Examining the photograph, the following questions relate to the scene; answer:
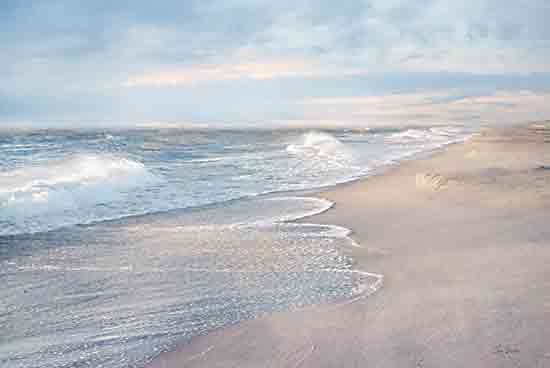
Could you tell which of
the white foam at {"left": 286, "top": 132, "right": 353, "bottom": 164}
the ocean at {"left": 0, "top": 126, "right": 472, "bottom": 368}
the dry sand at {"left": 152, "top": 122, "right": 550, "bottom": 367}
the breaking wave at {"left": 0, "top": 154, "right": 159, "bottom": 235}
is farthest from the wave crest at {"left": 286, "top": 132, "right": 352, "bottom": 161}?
the dry sand at {"left": 152, "top": 122, "right": 550, "bottom": 367}

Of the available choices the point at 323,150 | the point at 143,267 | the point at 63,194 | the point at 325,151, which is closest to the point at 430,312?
the point at 143,267

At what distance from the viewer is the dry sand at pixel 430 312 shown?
3.37 metres

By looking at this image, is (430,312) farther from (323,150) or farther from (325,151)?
(323,150)

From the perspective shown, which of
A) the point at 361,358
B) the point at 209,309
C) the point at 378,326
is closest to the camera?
the point at 361,358

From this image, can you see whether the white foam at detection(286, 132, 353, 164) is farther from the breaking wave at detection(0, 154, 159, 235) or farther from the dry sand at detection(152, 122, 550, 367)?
the dry sand at detection(152, 122, 550, 367)

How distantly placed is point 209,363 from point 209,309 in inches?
41.6

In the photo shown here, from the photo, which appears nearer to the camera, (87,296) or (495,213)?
(87,296)

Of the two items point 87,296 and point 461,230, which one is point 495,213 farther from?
point 87,296

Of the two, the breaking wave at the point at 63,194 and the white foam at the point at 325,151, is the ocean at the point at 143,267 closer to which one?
the breaking wave at the point at 63,194

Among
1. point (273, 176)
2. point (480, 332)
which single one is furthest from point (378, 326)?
point (273, 176)

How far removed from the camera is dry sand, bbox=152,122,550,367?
3.37 m

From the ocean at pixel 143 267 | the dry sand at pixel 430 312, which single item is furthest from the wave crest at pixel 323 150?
the dry sand at pixel 430 312

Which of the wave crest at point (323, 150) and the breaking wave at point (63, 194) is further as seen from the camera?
the wave crest at point (323, 150)

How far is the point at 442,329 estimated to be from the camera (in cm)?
369
